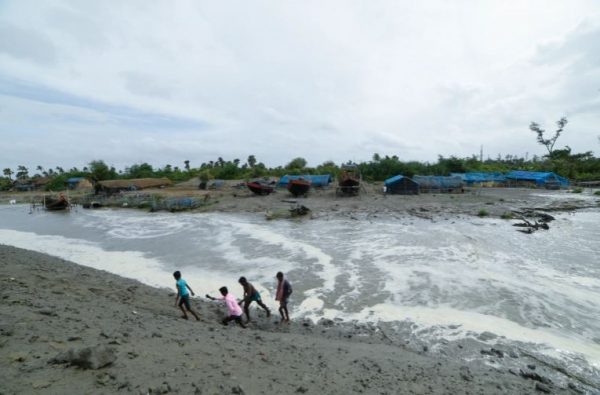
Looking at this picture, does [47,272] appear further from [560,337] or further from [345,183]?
[345,183]

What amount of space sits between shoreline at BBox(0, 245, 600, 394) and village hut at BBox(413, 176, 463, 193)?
38.9m

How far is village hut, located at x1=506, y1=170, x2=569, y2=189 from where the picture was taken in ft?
165

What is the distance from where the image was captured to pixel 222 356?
523cm

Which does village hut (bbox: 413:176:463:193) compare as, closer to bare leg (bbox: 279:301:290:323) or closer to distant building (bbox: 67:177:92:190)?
bare leg (bbox: 279:301:290:323)

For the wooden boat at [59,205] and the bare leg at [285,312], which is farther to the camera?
the wooden boat at [59,205]

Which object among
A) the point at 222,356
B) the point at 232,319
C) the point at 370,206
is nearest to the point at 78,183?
the point at 370,206

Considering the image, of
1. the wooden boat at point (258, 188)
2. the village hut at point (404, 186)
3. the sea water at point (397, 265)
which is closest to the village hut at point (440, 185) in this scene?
the village hut at point (404, 186)

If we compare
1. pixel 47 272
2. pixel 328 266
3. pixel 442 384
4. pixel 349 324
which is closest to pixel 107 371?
pixel 442 384

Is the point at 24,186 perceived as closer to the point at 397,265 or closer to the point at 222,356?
the point at 397,265

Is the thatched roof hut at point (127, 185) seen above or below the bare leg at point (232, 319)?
above

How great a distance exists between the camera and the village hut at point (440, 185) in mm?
44281

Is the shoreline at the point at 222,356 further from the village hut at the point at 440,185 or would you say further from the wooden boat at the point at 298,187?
the village hut at the point at 440,185

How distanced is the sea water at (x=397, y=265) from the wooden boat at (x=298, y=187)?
1352 centimetres

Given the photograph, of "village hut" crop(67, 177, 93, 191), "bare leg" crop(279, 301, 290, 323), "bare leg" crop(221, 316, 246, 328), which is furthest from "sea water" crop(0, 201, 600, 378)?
"village hut" crop(67, 177, 93, 191)
